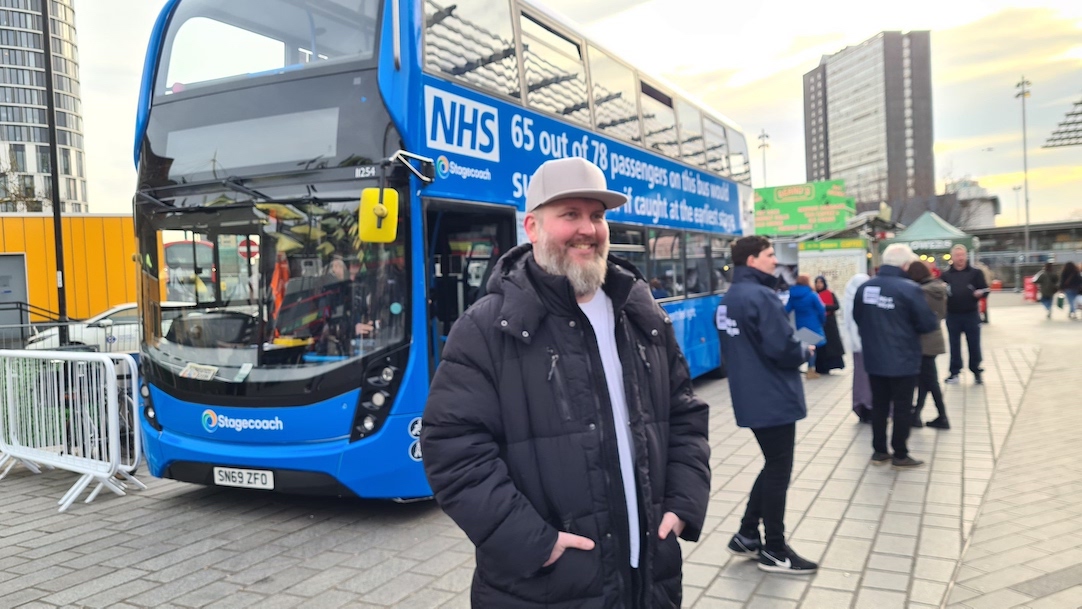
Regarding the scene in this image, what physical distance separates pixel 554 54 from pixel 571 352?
6064mm

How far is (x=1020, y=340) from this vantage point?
54.2 ft

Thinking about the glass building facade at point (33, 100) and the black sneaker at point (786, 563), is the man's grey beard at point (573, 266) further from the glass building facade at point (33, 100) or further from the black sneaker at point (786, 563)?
the glass building facade at point (33, 100)

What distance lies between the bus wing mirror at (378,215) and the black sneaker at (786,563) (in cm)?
300

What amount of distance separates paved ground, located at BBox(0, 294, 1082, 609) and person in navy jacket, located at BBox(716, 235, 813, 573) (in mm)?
222

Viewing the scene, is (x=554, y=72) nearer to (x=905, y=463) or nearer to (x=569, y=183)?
(x=905, y=463)

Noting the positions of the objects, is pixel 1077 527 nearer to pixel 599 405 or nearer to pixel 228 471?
pixel 599 405

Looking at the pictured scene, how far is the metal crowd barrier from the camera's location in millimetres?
6246

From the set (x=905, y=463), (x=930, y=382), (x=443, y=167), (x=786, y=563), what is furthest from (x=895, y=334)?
(x=443, y=167)

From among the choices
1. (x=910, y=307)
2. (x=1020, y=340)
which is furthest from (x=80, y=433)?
(x=1020, y=340)

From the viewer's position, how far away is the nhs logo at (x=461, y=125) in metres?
5.66

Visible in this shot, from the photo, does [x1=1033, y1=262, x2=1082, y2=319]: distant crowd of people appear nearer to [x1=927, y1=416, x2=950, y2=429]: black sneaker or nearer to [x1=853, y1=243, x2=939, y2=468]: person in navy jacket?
[x1=927, y1=416, x2=950, y2=429]: black sneaker

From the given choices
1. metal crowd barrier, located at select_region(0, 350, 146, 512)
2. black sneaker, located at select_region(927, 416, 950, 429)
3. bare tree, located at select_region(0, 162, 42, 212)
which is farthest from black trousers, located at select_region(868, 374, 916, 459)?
bare tree, located at select_region(0, 162, 42, 212)

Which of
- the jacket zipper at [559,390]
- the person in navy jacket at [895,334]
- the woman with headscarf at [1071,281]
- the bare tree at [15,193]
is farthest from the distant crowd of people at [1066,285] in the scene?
the bare tree at [15,193]

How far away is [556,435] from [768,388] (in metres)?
2.50
